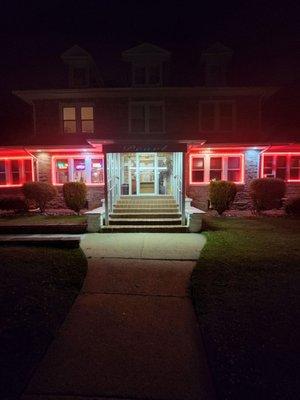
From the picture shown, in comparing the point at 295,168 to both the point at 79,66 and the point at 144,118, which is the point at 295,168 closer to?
the point at 144,118

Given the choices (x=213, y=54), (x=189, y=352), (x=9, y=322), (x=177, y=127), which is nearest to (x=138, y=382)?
(x=189, y=352)

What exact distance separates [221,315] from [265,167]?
1321 centimetres

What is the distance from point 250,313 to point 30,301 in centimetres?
354

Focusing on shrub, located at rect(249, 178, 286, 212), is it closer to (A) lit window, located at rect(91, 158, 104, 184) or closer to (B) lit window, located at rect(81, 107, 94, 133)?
(A) lit window, located at rect(91, 158, 104, 184)

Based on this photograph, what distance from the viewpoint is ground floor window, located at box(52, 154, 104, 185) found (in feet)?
52.3

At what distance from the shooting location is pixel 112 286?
5.61 meters

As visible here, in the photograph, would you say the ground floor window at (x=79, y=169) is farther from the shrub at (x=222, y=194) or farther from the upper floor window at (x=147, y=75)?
the shrub at (x=222, y=194)

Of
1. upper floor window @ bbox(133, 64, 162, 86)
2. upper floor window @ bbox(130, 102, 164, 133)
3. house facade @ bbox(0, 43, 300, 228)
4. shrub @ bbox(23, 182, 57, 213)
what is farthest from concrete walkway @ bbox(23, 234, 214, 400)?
upper floor window @ bbox(133, 64, 162, 86)

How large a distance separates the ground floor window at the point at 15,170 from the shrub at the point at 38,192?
2317 millimetres

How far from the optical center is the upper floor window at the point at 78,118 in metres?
16.2

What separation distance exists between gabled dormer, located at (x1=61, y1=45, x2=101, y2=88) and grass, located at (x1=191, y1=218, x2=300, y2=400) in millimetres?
12228

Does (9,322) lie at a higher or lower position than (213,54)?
lower

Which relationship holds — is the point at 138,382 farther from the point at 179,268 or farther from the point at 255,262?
the point at 255,262

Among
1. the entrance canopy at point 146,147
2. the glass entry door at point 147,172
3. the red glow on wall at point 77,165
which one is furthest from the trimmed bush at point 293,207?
the red glow on wall at point 77,165
